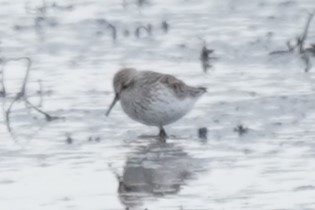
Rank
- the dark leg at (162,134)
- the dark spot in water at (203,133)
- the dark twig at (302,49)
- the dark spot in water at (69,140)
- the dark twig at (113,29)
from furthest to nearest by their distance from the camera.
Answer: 1. the dark twig at (113,29)
2. the dark twig at (302,49)
3. the dark leg at (162,134)
4. the dark spot in water at (203,133)
5. the dark spot in water at (69,140)

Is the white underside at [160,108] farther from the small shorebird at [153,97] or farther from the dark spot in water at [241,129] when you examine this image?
the dark spot in water at [241,129]

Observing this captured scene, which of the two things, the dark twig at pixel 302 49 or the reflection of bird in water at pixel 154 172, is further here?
the dark twig at pixel 302 49

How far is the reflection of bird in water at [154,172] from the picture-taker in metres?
10.9

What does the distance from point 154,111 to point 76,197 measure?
2.34 m

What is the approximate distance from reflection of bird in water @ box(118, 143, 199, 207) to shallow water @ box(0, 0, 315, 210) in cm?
1

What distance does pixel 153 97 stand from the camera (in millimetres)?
13148

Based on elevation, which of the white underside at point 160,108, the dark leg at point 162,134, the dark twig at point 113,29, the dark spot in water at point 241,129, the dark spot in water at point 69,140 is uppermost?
the white underside at point 160,108

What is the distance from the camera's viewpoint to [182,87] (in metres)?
13.2

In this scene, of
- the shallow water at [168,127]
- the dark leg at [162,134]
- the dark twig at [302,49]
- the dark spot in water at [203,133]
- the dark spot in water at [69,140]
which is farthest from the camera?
the dark twig at [302,49]

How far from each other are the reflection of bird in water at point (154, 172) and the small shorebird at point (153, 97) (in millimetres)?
379

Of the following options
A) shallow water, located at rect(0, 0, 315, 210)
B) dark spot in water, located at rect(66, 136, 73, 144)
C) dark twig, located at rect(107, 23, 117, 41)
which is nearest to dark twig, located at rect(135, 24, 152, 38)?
shallow water, located at rect(0, 0, 315, 210)

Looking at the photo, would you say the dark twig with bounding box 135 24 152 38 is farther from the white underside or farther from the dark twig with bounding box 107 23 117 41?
the white underside

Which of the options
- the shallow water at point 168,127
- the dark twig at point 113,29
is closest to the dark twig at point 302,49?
the shallow water at point 168,127

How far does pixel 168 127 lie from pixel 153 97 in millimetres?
432
